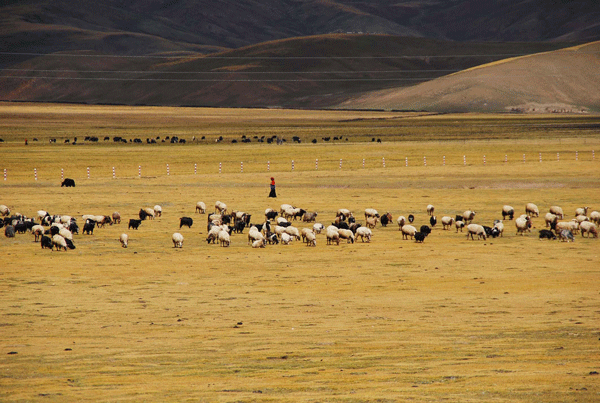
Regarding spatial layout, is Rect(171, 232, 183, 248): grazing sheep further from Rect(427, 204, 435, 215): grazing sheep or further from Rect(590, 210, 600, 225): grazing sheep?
Rect(590, 210, 600, 225): grazing sheep

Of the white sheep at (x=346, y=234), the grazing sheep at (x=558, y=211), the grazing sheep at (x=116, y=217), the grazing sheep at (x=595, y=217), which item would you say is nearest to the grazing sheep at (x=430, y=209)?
the grazing sheep at (x=558, y=211)

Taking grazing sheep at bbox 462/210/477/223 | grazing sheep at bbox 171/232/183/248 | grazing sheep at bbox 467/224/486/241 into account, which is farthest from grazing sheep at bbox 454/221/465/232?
grazing sheep at bbox 171/232/183/248

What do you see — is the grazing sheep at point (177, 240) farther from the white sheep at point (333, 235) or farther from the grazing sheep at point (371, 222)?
the grazing sheep at point (371, 222)

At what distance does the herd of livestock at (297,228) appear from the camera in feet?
98.3

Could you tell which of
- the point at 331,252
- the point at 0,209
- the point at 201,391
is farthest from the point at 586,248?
the point at 0,209

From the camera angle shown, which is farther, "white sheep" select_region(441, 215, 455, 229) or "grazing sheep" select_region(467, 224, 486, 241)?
"white sheep" select_region(441, 215, 455, 229)

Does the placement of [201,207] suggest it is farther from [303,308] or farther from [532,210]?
[303,308]

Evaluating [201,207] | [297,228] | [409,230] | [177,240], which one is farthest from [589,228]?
[201,207]

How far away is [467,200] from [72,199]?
20.2 meters

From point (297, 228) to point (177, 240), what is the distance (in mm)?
5545

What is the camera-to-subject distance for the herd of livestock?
29953 mm

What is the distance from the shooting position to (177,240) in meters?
29.5

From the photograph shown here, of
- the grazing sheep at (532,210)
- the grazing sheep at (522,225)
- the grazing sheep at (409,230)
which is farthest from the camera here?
the grazing sheep at (532,210)

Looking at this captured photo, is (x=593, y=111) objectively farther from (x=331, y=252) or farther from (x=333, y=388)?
(x=333, y=388)
